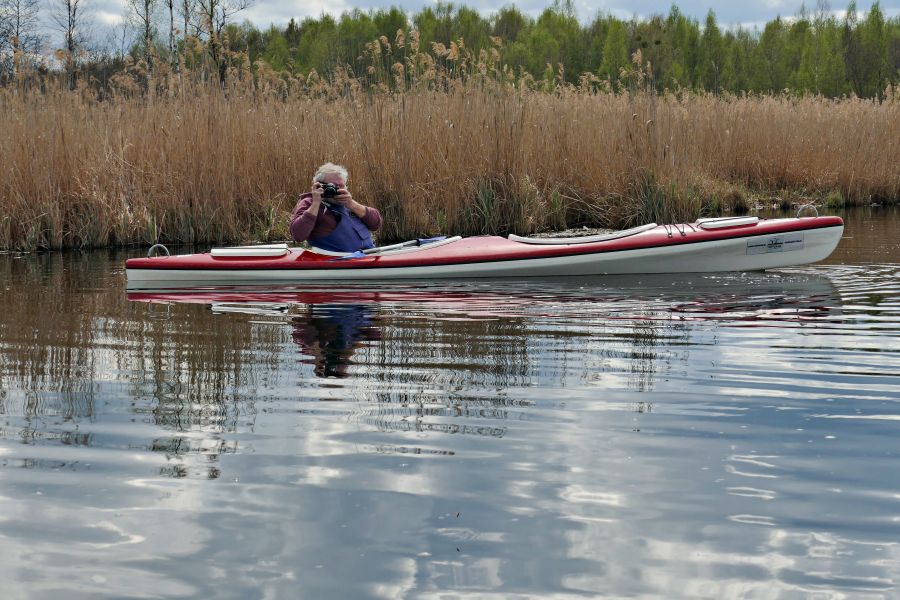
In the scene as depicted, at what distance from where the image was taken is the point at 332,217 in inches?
281

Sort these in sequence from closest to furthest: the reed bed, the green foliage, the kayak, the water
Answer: the water, the kayak, the reed bed, the green foliage

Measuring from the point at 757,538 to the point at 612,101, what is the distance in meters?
8.81

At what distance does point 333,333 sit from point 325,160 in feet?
15.9

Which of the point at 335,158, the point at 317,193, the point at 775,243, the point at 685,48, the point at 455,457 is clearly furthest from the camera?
the point at 685,48

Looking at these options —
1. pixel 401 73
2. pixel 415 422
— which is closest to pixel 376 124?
pixel 401 73

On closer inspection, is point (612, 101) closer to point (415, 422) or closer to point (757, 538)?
point (415, 422)

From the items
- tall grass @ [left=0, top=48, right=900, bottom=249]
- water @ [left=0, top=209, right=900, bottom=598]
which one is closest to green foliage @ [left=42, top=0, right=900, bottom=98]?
tall grass @ [left=0, top=48, right=900, bottom=249]

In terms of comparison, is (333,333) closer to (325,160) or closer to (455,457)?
(455,457)

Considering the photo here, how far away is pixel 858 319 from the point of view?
5383mm

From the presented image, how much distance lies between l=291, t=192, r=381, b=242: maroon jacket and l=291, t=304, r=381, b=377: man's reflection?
2.47 feet

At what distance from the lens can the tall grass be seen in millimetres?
9250

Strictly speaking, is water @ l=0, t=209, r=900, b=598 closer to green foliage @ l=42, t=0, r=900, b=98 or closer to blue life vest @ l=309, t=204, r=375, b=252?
blue life vest @ l=309, t=204, r=375, b=252

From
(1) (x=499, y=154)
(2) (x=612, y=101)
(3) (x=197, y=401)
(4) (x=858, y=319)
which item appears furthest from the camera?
(2) (x=612, y=101)

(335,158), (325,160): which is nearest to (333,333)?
(335,158)
